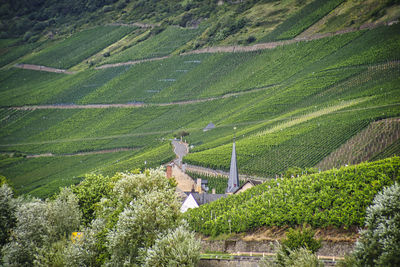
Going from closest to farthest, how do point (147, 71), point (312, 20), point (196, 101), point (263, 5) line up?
1. point (196, 101)
2. point (312, 20)
3. point (147, 71)
4. point (263, 5)

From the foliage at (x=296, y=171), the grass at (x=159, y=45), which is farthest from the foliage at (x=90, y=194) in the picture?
the grass at (x=159, y=45)

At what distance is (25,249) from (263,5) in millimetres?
150345

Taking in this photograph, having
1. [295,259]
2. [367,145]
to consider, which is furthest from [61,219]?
[367,145]

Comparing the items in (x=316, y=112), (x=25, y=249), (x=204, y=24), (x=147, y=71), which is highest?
(x=204, y=24)

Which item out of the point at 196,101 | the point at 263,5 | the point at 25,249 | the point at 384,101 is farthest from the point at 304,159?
the point at 263,5

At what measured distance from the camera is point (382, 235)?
29.9 meters

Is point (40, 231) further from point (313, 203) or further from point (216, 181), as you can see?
point (216, 181)

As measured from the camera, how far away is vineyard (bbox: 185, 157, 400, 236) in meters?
39.1

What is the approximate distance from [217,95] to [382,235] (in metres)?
103

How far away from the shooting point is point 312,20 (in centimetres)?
15262

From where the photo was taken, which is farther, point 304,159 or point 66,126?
point 66,126

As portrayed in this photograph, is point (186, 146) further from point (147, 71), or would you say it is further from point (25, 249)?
point (147, 71)

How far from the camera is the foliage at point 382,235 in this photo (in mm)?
28828

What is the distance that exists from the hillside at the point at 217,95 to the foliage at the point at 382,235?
116 feet
